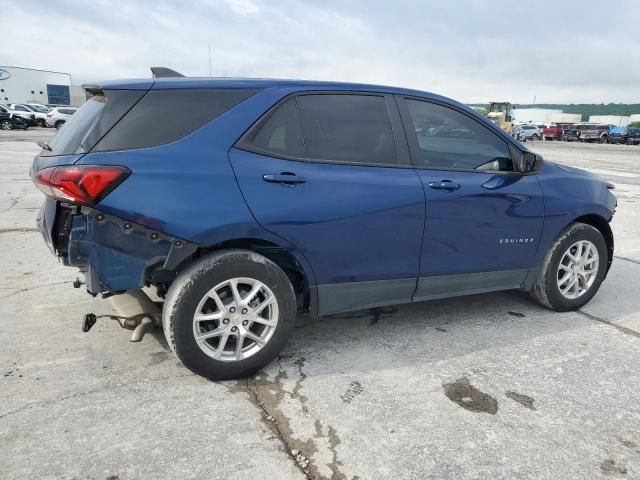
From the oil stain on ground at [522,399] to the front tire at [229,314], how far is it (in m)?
1.33

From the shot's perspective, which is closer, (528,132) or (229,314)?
(229,314)

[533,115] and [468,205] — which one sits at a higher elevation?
[533,115]

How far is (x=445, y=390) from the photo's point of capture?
298 cm

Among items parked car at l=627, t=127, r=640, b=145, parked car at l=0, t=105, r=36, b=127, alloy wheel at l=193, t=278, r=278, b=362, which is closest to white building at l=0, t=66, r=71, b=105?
parked car at l=0, t=105, r=36, b=127

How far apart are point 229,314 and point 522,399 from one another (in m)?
1.72

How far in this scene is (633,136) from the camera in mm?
44250

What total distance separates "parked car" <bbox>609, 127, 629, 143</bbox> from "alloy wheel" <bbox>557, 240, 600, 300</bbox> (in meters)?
47.5

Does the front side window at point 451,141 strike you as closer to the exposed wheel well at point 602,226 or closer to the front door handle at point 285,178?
the front door handle at point 285,178

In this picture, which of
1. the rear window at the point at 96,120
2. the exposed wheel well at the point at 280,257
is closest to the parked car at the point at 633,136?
the exposed wheel well at the point at 280,257

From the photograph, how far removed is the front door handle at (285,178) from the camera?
9.63 feet

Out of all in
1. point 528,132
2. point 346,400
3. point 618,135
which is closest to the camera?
point 346,400

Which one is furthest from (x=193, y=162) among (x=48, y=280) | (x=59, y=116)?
(x=59, y=116)

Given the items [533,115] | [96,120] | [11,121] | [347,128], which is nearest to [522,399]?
[347,128]

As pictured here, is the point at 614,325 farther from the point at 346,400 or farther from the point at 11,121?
the point at 11,121
